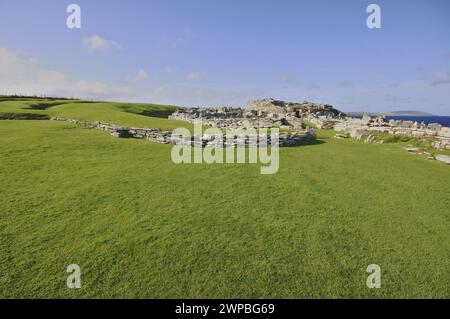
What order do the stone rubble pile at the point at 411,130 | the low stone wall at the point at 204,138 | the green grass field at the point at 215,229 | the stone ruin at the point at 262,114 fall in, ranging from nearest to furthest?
the green grass field at the point at 215,229 → the low stone wall at the point at 204,138 → the stone rubble pile at the point at 411,130 → the stone ruin at the point at 262,114

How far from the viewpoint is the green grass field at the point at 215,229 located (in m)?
5.44

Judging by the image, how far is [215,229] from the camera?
7.18 metres

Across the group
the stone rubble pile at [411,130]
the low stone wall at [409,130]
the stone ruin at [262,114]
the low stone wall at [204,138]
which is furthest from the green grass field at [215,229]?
the stone ruin at [262,114]

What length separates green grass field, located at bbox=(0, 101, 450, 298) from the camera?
5441mm

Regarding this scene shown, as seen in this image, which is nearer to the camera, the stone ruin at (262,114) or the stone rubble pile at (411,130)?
the stone rubble pile at (411,130)

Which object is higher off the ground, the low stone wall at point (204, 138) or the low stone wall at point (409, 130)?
the low stone wall at point (409, 130)

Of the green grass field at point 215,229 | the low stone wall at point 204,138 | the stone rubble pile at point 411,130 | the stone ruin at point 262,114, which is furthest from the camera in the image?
the stone ruin at point 262,114

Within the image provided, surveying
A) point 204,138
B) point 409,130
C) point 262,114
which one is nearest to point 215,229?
point 204,138

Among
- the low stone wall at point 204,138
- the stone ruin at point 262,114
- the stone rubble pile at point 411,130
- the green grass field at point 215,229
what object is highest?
the stone ruin at point 262,114

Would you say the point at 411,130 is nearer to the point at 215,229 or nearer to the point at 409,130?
the point at 409,130

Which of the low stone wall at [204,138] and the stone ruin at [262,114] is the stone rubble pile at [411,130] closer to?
the stone ruin at [262,114]

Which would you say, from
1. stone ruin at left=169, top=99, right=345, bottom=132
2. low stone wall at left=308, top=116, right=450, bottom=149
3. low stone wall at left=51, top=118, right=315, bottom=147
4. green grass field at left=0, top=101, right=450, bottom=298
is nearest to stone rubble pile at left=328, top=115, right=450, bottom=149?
low stone wall at left=308, top=116, right=450, bottom=149
